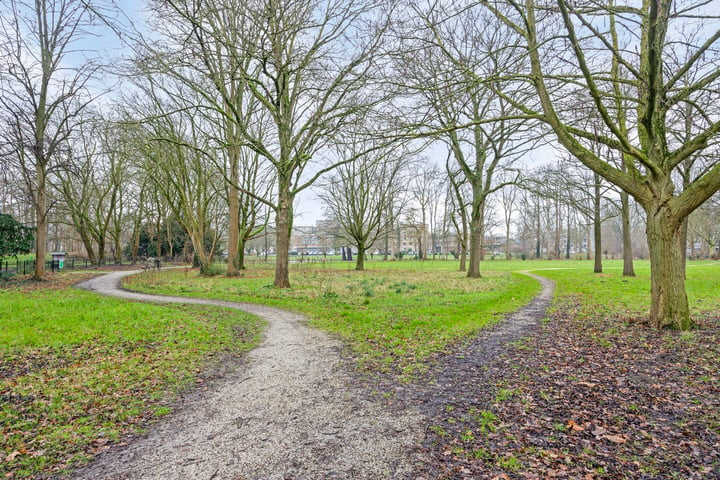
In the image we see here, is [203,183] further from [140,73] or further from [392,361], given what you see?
[392,361]

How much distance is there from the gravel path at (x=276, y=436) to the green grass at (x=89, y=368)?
512 mm

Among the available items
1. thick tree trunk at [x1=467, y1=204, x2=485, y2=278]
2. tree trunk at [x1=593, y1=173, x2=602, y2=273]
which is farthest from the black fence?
tree trunk at [x1=593, y1=173, x2=602, y2=273]

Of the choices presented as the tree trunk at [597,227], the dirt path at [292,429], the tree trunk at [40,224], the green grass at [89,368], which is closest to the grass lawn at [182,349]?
the green grass at [89,368]

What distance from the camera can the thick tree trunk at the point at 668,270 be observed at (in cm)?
700

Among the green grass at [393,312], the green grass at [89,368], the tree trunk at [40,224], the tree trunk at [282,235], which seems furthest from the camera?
the tree trunk at [40,224]

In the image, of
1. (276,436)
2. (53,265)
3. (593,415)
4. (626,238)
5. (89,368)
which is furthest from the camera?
(53,265)

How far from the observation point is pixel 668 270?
7.12m

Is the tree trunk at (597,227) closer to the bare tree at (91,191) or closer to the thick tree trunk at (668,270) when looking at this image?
the thick tree trunk at (668,270)

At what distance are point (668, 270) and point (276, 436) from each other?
7.79 metres

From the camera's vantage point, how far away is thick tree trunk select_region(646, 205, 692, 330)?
23.0 ft

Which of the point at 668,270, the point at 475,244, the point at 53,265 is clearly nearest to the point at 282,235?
the point at 475,244

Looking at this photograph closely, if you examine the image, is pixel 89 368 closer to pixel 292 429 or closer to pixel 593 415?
pixel 292 429

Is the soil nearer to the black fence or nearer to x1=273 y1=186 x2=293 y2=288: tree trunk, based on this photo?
x1=273 y1=186 x2=293 y2=288: tree trunk

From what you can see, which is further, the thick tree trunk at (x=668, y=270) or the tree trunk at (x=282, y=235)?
the tree trunk at (x=282, y=235)
